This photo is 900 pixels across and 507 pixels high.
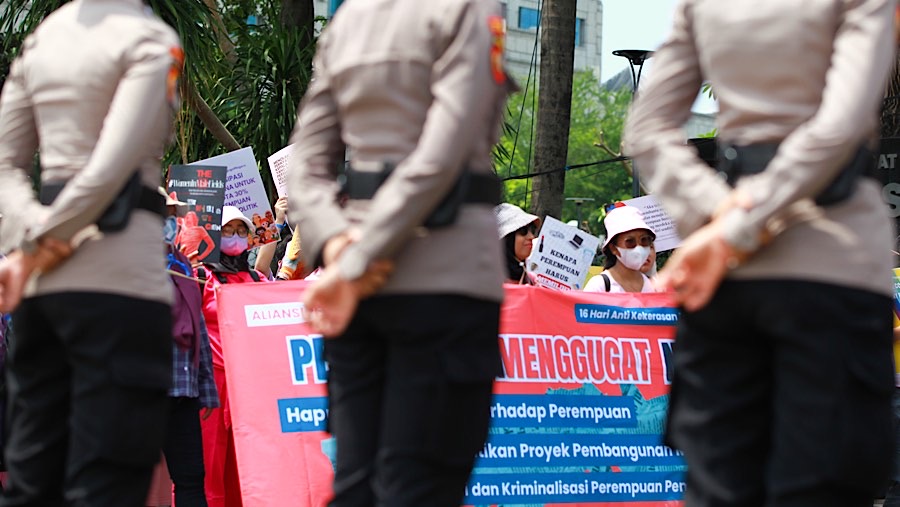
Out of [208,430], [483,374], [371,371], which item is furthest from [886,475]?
[208,430]

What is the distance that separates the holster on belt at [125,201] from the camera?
4195 millimetres

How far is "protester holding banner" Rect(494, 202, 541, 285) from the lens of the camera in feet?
27.5

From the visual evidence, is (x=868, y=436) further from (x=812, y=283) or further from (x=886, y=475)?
(x=812, y=283)

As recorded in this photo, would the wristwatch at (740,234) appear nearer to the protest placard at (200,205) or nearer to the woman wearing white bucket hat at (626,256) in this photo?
the woman wearing white bucket hat at (626,256)

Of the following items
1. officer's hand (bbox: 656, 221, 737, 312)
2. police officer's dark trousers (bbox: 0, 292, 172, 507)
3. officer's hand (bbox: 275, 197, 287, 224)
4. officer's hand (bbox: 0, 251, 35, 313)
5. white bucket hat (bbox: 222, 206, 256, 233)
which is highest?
officer's hand (bbox: 656, 221, 737, 312)

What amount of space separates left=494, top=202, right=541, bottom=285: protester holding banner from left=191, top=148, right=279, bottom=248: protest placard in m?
2.56

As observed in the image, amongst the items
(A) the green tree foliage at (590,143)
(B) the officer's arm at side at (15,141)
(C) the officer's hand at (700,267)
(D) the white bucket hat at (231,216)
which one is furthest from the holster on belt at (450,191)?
(A) the green tree foliage at (590,143)

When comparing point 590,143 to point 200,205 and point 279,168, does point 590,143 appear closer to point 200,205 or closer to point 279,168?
point 279,168

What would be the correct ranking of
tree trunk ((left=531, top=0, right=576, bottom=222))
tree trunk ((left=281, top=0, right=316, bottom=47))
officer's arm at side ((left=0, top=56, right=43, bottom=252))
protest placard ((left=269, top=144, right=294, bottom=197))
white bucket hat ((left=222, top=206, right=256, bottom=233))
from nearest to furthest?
1. officer's arm at side ((left=0, top=56, right=43, bottom=252))
2. white bucket hat ((left=222, top=206, right=256, bottom=233))
3. protest placard ((left=269, top=144, right=294, bottom=197))
4. tree trunk ((left=531, top=0, right=576, bottom=222))
5. tree trunk ((left=281, top=0, right=316, bottom=47))

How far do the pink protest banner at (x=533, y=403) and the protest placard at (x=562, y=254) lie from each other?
1.40m

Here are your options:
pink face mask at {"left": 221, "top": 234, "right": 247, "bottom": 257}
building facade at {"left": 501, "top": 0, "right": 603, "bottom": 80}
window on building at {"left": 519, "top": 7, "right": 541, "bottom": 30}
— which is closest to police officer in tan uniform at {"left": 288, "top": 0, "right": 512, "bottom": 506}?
pink face mask at {"left": 221, "top": 234, "right": 247, "bottom": 257}

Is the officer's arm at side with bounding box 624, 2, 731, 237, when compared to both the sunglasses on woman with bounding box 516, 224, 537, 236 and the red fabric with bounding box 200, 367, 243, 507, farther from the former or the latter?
the red fabric with bounding box 200, 367, 243, 507

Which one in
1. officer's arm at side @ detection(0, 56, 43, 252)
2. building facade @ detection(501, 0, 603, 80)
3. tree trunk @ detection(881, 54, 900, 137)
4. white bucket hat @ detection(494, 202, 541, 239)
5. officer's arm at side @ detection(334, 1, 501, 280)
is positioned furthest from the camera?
building facade @ detection(501, 0, 603, 80)

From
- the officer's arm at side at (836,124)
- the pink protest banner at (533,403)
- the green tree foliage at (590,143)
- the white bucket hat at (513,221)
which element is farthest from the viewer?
the green tree foliage at (590,143)
